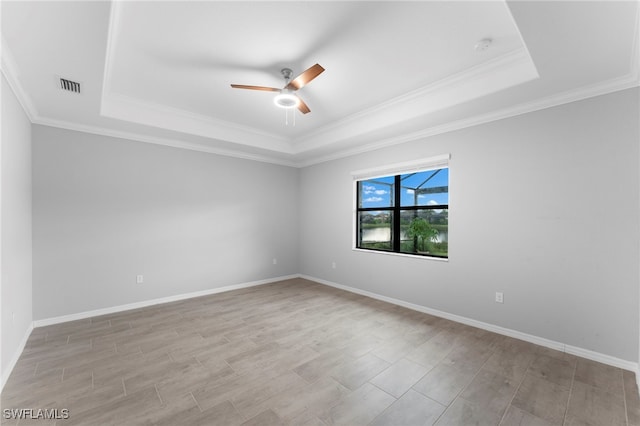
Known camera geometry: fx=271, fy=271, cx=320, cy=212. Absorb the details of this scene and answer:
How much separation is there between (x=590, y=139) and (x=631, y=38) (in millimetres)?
977

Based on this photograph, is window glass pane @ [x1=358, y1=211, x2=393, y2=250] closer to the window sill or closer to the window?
the window

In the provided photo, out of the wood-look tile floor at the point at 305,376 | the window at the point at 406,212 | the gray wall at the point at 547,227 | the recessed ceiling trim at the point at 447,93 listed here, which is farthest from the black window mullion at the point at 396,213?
the wood-look tile floor at the point at 305,376

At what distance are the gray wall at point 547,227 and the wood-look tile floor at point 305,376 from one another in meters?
0.35

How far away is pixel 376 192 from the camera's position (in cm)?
485

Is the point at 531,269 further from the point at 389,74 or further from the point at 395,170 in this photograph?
the point at 389,74

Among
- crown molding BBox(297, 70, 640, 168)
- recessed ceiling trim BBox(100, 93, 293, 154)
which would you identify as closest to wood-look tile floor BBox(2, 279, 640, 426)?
crown molding BBox(297, 70, 640, 168)

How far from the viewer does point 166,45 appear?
2.38 meters

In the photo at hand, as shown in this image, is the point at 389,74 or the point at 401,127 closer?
the point at 389,74

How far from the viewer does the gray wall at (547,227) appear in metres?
2.45

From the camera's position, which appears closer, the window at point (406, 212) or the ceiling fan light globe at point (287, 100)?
the ceiling fan light globe at point (287, 100)

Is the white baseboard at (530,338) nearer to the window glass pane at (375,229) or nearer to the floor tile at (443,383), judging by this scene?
the window glass pane at (375,229)

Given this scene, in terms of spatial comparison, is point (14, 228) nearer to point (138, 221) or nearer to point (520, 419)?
point (138, 221)

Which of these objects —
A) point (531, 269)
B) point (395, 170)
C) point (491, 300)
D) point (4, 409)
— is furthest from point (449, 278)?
→ point (4, 409)

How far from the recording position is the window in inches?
153
